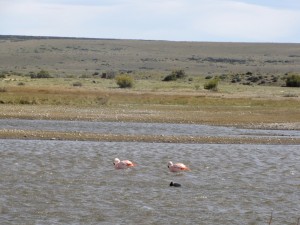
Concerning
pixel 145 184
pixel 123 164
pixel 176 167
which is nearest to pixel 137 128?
pixel 123 164

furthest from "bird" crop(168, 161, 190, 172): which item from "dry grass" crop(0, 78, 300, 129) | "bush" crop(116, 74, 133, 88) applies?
"bush" crop(116, 74, 133, 88)

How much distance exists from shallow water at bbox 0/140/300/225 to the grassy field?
515cm

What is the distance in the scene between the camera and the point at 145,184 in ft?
55.4

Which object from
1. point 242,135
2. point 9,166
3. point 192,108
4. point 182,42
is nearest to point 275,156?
point 242,135

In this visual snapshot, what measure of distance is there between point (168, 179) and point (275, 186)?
2.35 m

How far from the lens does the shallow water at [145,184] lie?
1358 cm

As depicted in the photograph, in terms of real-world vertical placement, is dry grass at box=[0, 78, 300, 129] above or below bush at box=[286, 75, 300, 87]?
above

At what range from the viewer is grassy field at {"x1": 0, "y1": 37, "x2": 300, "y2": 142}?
33156 millimetres

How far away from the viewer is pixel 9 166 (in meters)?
18.8

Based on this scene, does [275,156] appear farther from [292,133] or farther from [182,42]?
[182,42]

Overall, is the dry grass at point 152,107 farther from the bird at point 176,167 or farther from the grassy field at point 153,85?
the bird at point 176,167

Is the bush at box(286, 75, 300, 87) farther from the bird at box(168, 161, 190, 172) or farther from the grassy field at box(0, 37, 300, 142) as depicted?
the bird at box(168, 161, 190, 172)

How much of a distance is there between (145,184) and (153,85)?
40196mm

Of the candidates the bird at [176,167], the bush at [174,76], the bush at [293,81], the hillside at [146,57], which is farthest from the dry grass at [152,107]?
the hillside at [146,57]
